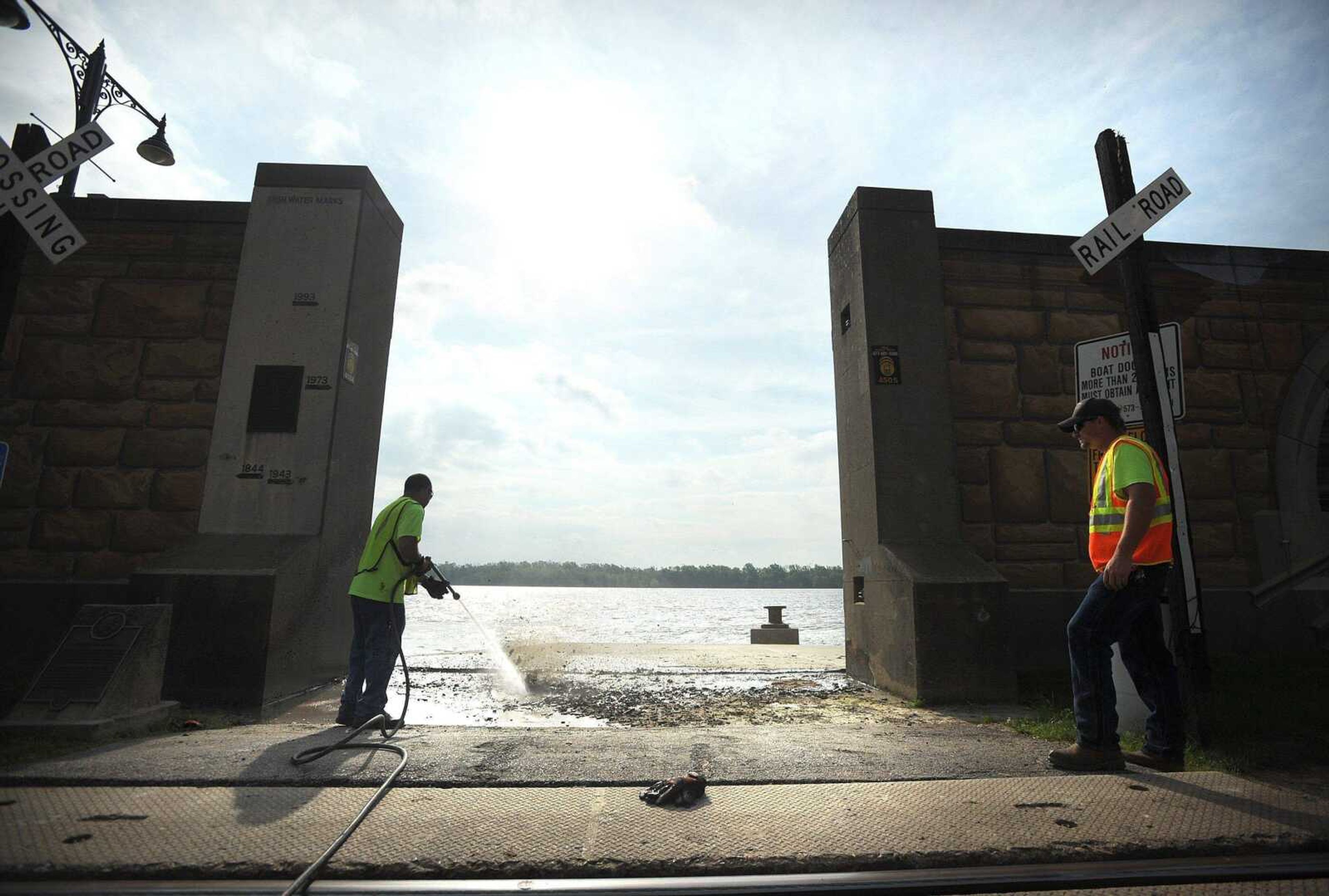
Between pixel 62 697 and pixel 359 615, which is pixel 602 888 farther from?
pixel 62 697

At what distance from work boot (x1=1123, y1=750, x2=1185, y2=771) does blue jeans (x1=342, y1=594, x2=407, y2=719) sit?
15.0 feet

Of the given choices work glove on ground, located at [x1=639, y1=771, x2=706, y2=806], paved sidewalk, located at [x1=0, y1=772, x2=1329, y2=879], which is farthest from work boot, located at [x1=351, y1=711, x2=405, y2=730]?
work glove on ground, located at [x1=639, y1=771, x2=706, y2=806]

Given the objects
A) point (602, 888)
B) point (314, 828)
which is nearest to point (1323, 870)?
point (602, 888)

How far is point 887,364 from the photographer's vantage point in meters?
7.06

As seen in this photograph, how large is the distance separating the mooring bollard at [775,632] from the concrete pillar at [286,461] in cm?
1048

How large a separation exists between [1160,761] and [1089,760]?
16.2 inches

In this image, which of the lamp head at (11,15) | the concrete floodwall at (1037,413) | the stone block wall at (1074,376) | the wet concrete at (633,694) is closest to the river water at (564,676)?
the wet concrete at (633,694)

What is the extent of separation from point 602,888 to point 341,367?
19.6 ft

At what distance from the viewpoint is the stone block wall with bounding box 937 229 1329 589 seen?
703 cm

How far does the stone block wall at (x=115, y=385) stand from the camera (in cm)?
650

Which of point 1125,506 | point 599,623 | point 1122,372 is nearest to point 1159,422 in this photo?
point 1122,372

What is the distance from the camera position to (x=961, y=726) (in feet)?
15.9

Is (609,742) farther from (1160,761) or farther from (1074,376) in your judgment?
(1074,376)

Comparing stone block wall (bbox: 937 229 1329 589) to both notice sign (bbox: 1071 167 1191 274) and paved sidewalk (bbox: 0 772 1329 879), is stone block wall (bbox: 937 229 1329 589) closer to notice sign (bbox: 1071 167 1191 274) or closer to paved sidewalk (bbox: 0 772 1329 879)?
notice sign (bbox: 1071 167 1191 274)
